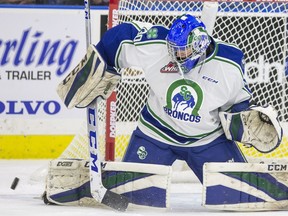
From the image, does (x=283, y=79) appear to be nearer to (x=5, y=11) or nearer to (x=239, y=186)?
(x=5, y=11)

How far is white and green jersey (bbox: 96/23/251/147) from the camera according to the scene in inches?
195

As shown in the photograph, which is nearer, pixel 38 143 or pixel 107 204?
pixel 107 204

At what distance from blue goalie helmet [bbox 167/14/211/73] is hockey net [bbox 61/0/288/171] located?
1.69 metres

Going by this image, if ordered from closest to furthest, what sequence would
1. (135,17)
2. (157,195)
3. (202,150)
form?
1. (157,195)
2. (202,150)
3. (135,17)

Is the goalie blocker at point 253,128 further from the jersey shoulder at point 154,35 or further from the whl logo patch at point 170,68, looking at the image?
the jersey shoulder at point 154,35

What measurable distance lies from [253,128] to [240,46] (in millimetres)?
2009

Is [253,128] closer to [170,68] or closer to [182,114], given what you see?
[182,114]

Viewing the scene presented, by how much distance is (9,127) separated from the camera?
7.23 meters

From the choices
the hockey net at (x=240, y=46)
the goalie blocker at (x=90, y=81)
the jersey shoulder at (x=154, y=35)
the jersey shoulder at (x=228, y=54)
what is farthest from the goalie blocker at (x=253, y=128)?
the hockey net at (x=240, y=46)

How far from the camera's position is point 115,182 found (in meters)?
4.89

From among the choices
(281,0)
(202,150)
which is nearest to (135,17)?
(281,0)

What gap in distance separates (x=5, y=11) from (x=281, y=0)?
1801 millimetres

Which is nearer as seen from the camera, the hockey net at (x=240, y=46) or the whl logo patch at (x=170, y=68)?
the whl logo patch at (x=170, y=68)

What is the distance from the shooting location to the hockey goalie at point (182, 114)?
480 cm
